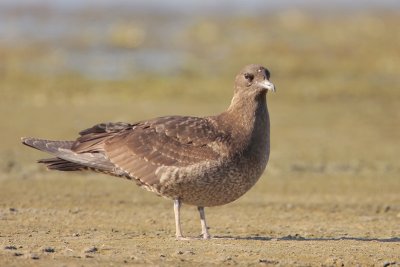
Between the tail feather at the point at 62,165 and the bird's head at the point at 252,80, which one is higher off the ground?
the bird's head at the point at 252,80

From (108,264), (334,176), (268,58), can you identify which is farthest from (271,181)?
(268,58)

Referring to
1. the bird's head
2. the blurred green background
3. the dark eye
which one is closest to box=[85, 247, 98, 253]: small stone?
the bird's head

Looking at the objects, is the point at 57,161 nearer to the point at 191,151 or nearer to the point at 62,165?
the point at 62,165

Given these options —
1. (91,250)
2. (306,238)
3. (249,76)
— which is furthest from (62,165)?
(306,238)

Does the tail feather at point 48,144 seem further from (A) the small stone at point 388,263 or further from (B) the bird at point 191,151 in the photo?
(A) the small stone at point 388,263

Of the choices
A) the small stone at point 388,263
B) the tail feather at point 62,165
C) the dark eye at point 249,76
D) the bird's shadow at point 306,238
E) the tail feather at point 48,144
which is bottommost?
the small stone at point 388,263

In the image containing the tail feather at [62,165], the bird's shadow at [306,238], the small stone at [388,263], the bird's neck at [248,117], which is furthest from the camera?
the tail feather at [62,165]

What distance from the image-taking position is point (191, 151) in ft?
32.1

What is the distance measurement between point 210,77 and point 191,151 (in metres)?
17.2

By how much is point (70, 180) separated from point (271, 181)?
2886mm

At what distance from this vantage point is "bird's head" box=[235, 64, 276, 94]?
1016 centimetres

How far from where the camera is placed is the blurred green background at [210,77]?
1755 cm

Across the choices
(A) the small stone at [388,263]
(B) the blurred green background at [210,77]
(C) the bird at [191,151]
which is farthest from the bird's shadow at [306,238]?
(B) the blurred green background at [210,77]

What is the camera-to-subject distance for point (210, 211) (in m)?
12.4
